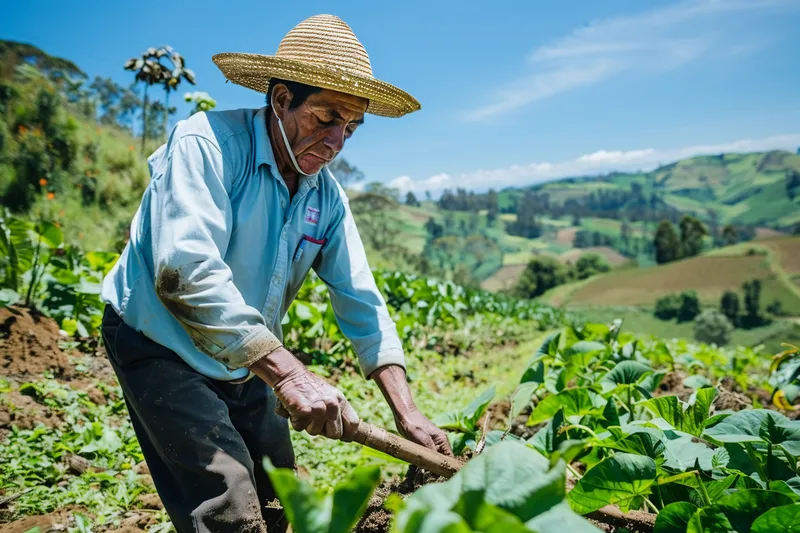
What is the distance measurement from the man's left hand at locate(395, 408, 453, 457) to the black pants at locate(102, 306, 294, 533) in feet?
1.82

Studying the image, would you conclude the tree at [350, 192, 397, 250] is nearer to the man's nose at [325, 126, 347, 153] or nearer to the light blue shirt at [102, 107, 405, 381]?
the light blue shirt at [102, 107, 405, 381]

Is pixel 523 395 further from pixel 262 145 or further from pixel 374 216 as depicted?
pixel 374 216

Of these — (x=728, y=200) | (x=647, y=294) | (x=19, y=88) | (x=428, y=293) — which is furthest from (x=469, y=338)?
(x=728, y=200)

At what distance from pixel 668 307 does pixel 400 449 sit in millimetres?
84276

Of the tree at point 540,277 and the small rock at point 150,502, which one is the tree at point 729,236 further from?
the small rock at point 150,502

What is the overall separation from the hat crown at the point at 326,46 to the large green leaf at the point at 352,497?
176 cm

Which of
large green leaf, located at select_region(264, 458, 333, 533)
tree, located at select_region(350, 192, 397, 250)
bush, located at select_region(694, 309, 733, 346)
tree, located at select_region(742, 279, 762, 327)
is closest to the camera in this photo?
large green leaf, located at select_region(264, 458, 333, 533)

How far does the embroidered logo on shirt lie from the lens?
239 cm

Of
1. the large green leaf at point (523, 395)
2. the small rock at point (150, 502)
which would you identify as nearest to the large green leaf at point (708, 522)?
the large green leaf at point (523, 395)

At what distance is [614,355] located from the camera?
368 centimetres

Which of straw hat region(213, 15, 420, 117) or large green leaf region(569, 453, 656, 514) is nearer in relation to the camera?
large green leaf region(569, 453, 656, 514)

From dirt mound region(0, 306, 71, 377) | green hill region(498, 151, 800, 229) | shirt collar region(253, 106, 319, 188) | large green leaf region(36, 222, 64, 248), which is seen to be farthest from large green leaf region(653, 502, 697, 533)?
green hill region(498, 151, 800, 229)

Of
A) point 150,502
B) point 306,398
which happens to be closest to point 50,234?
point 150,502

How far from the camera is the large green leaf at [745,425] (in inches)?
64.4
